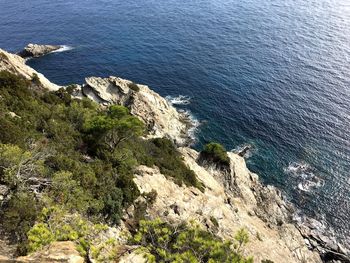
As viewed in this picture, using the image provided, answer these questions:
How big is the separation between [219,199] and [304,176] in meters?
27.3

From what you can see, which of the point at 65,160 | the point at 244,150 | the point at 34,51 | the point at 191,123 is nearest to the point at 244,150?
the point at 244,150

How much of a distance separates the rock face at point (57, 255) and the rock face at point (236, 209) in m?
16.7

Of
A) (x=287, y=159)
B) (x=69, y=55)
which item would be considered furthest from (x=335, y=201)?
(x=69, y=55)

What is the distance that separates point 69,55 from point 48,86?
5056 cm

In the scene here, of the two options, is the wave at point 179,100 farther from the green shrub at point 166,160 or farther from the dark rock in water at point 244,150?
the green shrub at point 166,160

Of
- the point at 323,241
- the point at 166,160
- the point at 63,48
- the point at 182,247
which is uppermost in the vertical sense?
the point at 182,247

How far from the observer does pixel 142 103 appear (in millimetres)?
79125

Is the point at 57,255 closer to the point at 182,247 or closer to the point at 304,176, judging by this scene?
the point at 182,247

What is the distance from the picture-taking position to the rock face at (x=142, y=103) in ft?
253

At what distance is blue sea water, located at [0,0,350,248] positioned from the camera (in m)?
73.6

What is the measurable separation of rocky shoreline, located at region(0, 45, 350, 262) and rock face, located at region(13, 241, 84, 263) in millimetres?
17181

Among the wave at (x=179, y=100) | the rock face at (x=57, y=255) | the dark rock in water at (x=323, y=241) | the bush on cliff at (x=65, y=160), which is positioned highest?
the rock face at (x=57, y=255)

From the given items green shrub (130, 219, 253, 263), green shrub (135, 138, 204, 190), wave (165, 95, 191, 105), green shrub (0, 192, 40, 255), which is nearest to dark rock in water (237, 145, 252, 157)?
green shrub (135, 138, 204, 190)

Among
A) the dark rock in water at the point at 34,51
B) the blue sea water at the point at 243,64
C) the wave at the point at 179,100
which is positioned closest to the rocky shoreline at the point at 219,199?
the blue sea water at the point at 243,64
